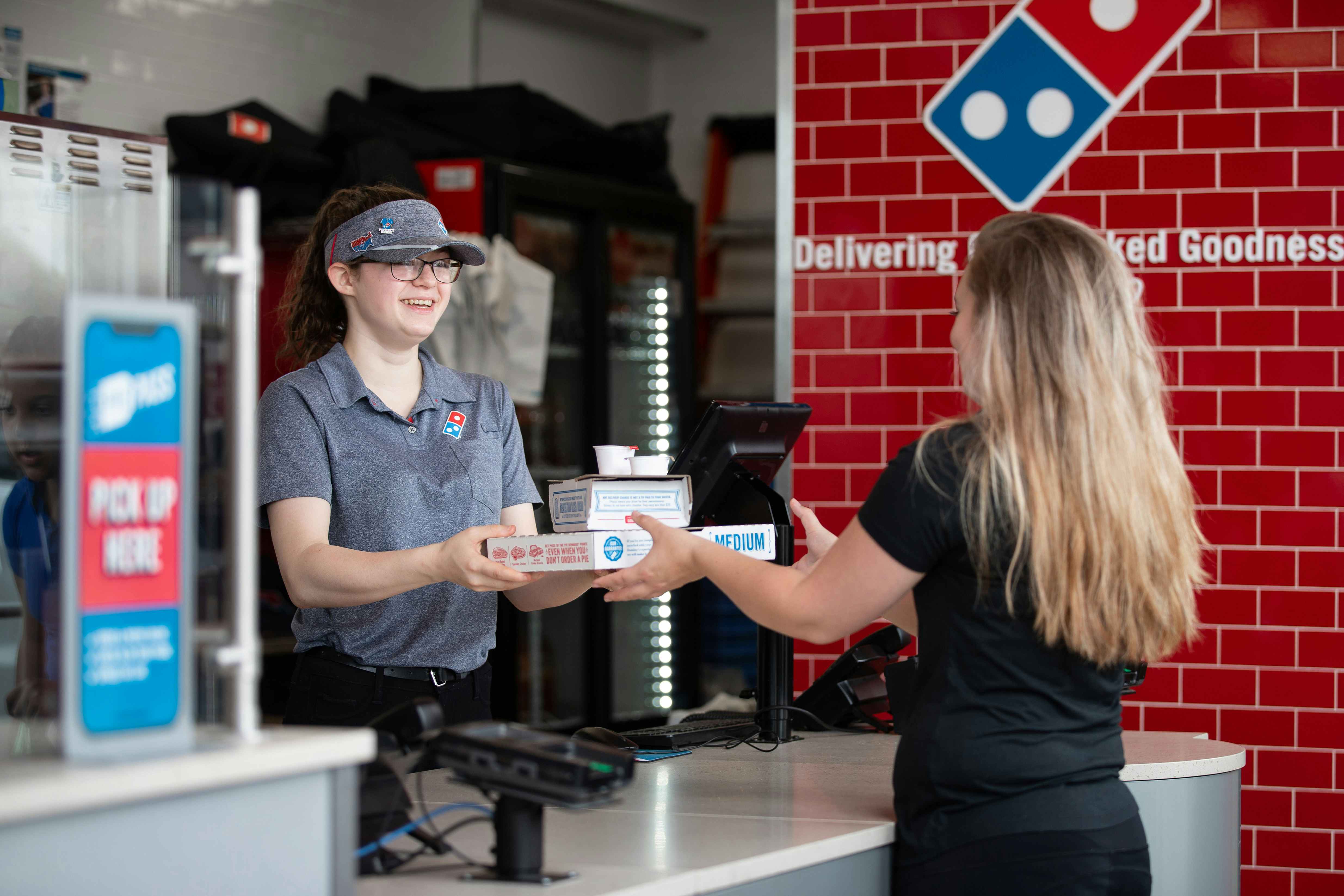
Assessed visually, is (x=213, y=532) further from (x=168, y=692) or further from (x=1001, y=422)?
(x=1001, y=422)

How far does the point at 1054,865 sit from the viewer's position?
5.60ft

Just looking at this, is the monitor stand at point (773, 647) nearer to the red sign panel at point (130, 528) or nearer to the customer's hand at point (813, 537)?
the customer's hand at point (813, 537)

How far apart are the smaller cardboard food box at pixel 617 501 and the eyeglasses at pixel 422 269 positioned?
0.47 m

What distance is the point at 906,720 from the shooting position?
6.08ft

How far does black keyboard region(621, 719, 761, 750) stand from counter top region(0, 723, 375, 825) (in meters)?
1.13

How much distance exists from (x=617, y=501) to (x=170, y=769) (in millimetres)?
1003

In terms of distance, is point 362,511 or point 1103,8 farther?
point 1103,8

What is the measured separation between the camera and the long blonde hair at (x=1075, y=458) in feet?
5.43

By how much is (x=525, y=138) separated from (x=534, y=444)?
1.24m

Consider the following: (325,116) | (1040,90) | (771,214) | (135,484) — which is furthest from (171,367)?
(771,214)

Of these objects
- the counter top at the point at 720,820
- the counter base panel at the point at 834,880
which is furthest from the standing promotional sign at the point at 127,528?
the counter base panel at the point at 834,880

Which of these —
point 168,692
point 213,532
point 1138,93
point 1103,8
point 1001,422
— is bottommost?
point 168,692

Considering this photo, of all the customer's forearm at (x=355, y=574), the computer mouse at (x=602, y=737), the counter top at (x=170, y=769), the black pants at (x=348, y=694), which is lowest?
the computer mouse at (x=602, y=737)

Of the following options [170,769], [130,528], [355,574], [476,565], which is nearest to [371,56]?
[355,574]
